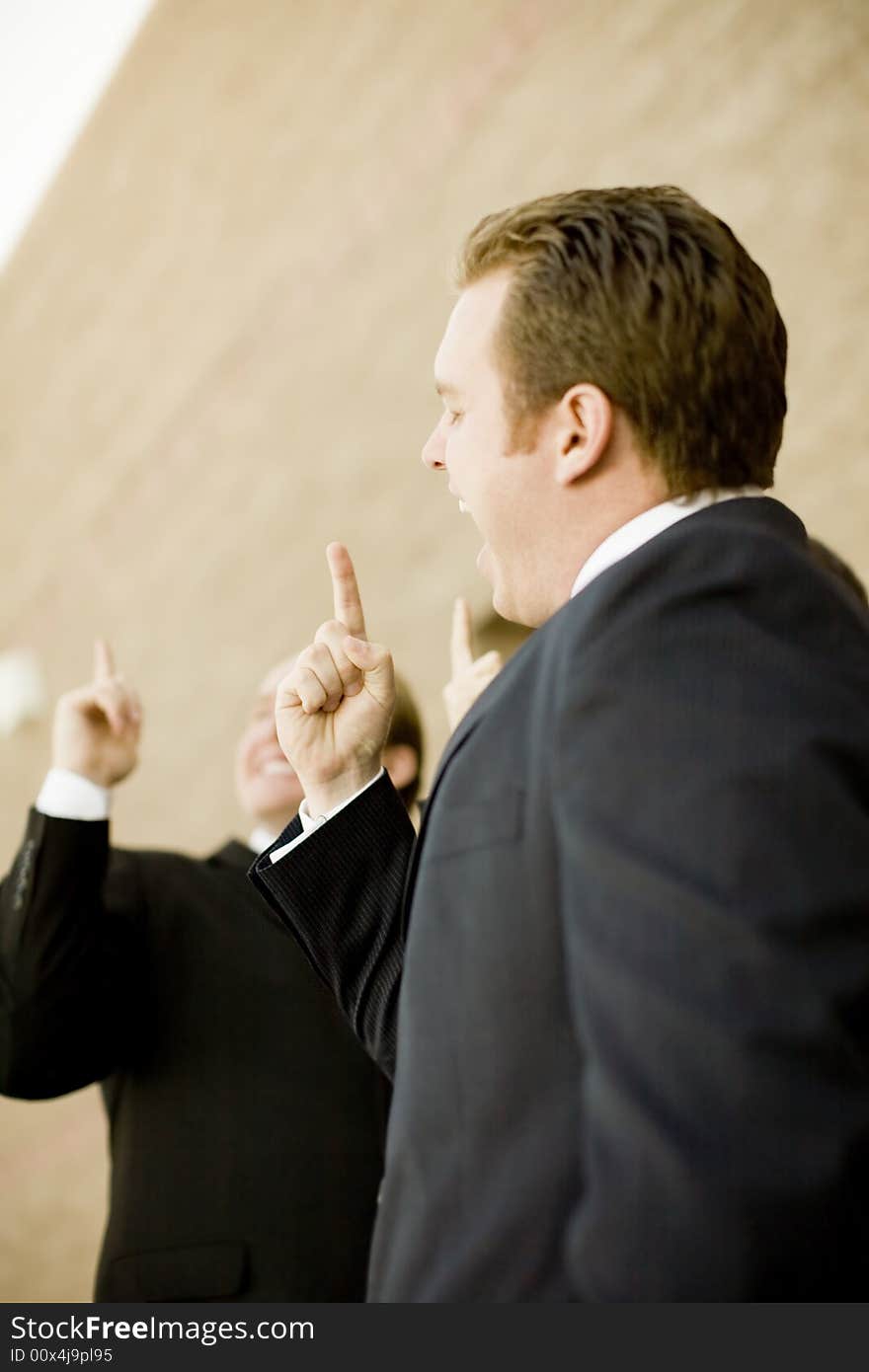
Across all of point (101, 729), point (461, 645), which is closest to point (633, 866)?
point (461, 645)

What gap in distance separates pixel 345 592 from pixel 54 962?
0.77m

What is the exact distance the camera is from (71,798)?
1641 mm

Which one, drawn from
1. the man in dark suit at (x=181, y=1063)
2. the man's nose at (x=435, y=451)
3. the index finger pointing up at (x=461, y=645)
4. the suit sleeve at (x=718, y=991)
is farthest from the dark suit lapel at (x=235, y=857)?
the suit sleeve at (x=718, y=991)

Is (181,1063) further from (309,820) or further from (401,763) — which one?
(309,820)

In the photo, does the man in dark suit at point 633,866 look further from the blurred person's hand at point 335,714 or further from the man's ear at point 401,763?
the man's ear at point 401,763

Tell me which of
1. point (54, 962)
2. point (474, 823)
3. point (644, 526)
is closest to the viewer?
point (474, 823)

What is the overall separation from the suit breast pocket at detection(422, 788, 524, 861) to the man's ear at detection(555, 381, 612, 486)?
30 cm

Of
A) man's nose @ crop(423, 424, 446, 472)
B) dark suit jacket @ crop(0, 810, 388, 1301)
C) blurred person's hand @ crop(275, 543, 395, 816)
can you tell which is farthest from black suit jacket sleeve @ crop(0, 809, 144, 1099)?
man's nose @ crop(423, 424, 446, 472)

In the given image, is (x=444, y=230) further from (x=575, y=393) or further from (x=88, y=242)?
(x=575, y=393)

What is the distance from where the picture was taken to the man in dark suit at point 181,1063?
60.7 inches

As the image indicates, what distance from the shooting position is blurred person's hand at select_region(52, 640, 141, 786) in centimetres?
170

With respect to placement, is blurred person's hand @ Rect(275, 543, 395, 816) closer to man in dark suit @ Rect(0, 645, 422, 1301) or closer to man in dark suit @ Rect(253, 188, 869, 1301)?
man in dark suit @ Rect(253, 188, 869, 1301)

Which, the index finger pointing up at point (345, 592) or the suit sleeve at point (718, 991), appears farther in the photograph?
the index finger pointing up at point (345, 592)

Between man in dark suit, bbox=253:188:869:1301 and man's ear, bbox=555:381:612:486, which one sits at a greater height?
man's ear, bbox=555:381:612:486
